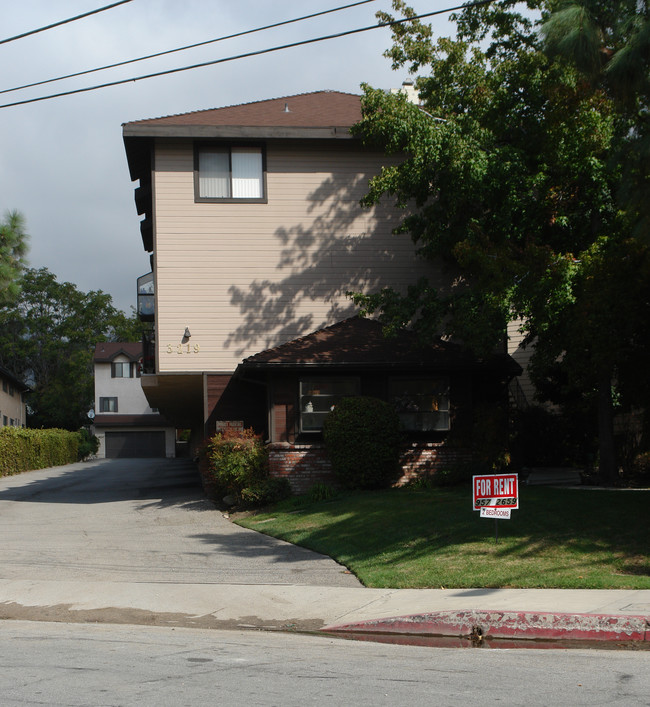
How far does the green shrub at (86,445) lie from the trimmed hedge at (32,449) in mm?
3086

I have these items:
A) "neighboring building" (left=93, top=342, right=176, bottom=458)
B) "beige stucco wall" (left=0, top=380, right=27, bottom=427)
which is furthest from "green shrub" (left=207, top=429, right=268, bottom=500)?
"neighboring building" (left=93, top=342, right=176, bottom=458)

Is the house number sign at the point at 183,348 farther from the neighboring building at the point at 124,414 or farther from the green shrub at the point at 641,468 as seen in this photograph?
the neighboring building at the point at 124,414

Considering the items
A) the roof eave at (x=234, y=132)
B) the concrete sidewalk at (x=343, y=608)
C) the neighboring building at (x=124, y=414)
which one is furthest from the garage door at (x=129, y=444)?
the concrete sidewalk at (x=343, y=608)

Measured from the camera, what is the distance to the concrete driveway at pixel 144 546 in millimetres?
12062

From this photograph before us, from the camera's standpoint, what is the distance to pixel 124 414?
220ft

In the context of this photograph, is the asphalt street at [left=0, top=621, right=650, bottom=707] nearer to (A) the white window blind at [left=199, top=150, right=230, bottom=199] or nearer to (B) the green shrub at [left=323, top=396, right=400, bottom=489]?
(B) the green shrub at [left=323, top=396, right=400, bottom=489]

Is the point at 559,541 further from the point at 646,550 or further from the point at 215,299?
the point at 215,299

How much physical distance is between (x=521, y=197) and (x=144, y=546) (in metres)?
10.5

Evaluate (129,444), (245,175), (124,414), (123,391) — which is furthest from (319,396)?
(123,391)

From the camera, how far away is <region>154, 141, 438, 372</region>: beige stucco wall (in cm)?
2139

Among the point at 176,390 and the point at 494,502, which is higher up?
the point at 176,390

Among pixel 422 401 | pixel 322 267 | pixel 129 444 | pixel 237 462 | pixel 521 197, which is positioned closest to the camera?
pixel 521 197

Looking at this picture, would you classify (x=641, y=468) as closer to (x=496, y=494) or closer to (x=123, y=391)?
(x=496, y=494)

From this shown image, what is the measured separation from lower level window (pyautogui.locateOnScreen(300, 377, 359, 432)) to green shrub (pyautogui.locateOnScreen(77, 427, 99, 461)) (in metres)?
42.1
